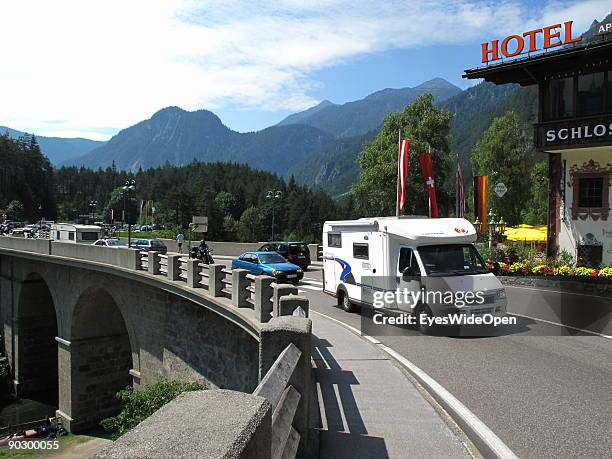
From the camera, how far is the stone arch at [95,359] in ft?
90.1

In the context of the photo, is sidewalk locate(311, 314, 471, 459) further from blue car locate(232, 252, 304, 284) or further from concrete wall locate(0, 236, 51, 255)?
concrete wall locate(0, 236, 51, 255)

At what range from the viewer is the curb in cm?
547

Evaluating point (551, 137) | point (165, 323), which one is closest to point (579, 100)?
point (551, 137)

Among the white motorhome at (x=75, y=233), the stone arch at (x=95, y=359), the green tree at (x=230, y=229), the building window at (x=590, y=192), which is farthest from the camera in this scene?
the green tree at (x=230, y=229)

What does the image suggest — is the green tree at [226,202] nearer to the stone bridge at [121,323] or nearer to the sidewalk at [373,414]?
the stone bridge at [121,323]

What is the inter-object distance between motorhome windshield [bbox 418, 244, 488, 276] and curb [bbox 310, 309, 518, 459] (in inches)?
144

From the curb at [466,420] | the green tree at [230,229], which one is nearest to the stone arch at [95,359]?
the curb at [466,420]

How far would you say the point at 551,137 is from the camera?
24.9 metres

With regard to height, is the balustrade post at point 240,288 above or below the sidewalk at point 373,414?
above

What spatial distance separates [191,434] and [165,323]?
1814 centimetres

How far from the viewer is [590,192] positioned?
2494 centimetres

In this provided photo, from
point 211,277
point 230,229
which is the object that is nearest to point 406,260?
point 211,277

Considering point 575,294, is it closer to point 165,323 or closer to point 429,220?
point 429,220

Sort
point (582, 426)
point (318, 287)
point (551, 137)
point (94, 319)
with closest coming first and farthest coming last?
point (582, 426)
point (318, 287)
point (551, 137)
point (94, 319)
